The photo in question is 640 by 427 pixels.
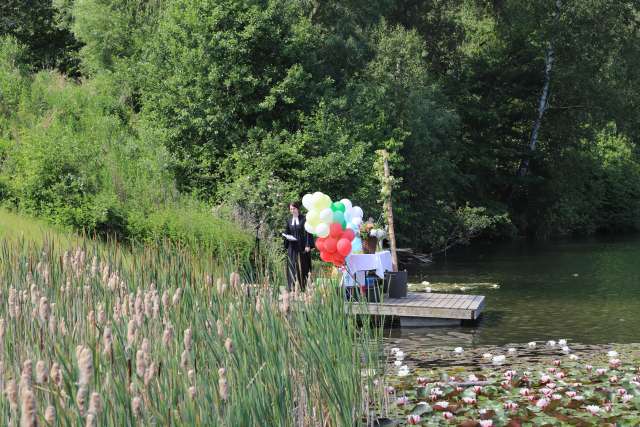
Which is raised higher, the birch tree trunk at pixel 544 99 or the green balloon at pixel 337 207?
the birch tree trunk at pixel 544 99

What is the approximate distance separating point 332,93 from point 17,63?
416 inches

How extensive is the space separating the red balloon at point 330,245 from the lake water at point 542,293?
1659mm

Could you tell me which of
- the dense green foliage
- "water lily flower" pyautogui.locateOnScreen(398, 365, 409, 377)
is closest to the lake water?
the dense green foliage

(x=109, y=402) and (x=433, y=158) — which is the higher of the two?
(x=433, y=158)

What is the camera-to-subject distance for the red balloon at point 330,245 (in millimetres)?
14219

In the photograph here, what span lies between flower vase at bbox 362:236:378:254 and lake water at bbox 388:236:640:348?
152 centimetres

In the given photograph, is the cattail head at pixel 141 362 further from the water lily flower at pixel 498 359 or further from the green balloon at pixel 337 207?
the green balloon at pixel 337 207

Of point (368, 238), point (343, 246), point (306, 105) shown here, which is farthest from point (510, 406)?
point (306, 105)

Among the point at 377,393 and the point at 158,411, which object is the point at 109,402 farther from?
the point at 377,393

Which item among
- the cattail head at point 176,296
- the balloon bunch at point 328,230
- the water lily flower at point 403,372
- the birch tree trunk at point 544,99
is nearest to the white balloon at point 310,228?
the balloon bunch at point 328,230

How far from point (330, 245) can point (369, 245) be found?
132 centimetres

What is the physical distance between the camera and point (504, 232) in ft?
Answer: 137

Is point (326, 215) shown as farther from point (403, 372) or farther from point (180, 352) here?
point (180, 352)

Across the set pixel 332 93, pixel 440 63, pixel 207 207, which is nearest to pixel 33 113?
pixel 207 207
